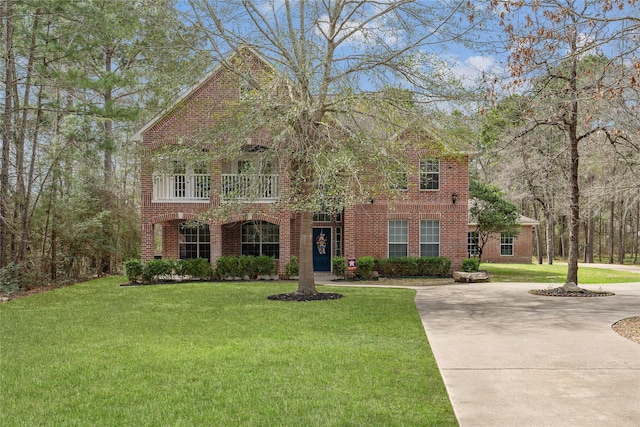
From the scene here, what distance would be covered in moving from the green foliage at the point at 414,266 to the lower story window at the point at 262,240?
410cm

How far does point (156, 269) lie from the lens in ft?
67.4

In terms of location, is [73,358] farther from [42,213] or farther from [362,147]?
[42,213]

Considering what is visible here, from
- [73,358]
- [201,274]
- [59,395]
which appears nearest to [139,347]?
[73,358]

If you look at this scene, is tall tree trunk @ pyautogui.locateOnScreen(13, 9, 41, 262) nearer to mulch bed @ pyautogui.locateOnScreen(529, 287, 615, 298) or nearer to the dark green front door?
the dark green front door

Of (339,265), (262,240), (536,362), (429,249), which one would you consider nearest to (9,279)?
(262,240)

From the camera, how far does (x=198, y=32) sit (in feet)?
46.4

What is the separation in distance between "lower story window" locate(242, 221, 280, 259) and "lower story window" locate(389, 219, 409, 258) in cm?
453

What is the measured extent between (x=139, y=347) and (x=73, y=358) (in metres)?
0.94

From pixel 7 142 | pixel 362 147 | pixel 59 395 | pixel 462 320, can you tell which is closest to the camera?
pixel 59 395

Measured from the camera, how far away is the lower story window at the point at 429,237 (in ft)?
76.8

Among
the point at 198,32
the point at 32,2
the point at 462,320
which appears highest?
the point at 32,2

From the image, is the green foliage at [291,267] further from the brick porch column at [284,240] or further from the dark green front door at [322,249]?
the dark green front door at [322,249]

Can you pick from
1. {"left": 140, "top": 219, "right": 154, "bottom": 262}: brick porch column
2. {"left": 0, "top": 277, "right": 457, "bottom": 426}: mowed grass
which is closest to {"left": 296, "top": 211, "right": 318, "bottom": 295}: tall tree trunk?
{"left": 0, "top": 277, "right": 457, "bottom": 426}: mowed grass

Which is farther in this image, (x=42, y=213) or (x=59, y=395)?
(x=42, y=213)
